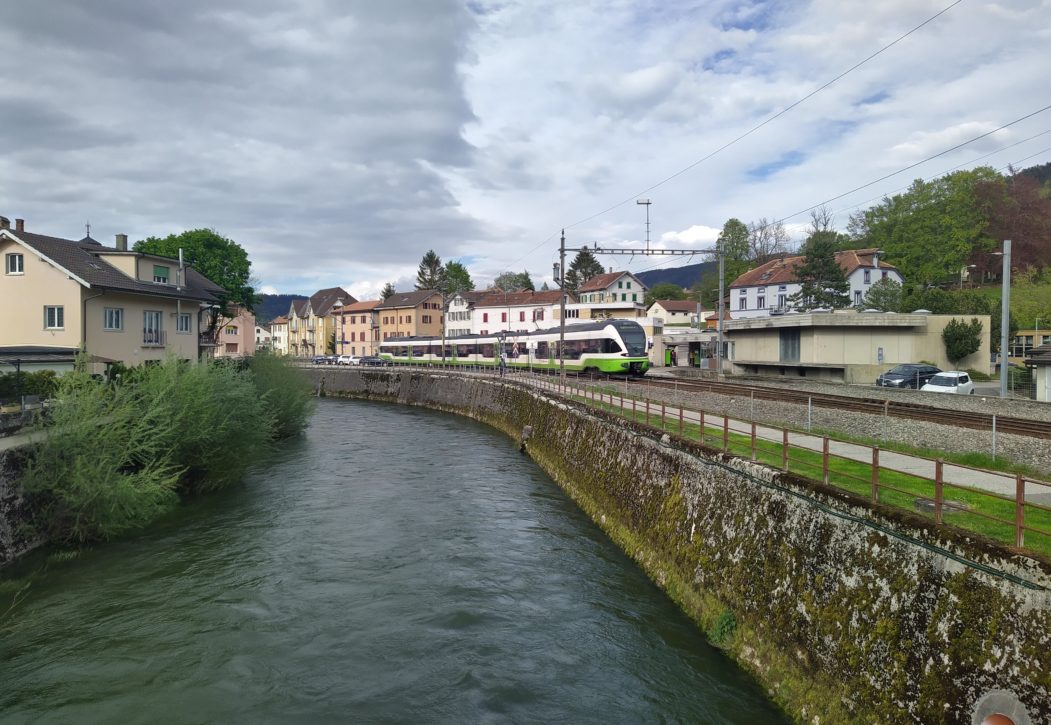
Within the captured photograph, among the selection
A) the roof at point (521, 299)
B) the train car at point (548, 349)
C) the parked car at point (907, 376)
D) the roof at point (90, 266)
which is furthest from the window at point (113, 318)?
the roof at point (521, 299)

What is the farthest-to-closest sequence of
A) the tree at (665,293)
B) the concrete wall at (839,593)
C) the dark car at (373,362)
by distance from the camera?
1. the tree at (665,293)
2. the dark car at (373,362)
3. the concrete wall at (839,593)

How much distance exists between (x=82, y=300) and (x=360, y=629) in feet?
88.0

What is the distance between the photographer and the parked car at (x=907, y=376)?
33.4 metres

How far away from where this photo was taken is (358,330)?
11300 centimetres

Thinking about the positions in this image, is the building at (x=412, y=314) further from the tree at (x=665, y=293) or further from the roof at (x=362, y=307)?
the tree at (x=665, y=293)

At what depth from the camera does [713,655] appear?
1097 cm

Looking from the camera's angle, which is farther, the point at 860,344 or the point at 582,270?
the point at 582,270

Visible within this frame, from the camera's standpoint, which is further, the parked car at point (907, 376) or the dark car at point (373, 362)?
the dark car at point (373, 362)

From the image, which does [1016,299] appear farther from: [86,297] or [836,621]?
[86,297]

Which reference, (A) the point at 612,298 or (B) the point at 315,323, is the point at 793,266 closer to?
(A) the point at 612,298

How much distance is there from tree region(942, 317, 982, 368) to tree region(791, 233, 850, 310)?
843 inches

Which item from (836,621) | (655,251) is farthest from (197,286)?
(836,621)

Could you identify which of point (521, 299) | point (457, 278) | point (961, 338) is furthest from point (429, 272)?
point (961, 338)

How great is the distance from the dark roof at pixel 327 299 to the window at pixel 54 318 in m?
90.5
